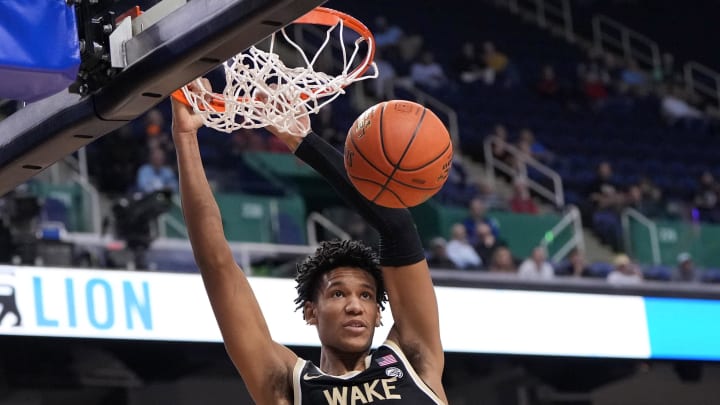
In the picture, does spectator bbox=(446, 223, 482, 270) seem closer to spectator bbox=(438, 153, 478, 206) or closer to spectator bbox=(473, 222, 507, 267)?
spectator bbox=(473, 222, 507, 267)

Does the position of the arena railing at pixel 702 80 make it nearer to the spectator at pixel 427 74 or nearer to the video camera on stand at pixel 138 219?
the spectator at pixel 427 74

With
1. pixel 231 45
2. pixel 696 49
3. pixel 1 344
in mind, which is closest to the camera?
pixel 231 45

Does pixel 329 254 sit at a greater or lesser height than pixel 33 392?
lesser

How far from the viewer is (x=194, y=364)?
8023 millimetres

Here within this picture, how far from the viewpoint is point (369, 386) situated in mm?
3643

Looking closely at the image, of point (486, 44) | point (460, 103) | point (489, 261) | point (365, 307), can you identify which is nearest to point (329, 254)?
point (365, 307)

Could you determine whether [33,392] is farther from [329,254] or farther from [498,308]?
[329,254]

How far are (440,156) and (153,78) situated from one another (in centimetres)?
94

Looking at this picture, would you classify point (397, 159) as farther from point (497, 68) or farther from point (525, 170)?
point (497, 68)

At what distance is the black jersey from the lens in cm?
362

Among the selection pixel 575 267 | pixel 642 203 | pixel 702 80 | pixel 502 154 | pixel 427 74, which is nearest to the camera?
pixel 575 267

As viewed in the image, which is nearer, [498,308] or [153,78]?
[153,78]

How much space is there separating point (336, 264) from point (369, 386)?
396mm

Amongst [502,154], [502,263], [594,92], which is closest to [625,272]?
[502,263]
